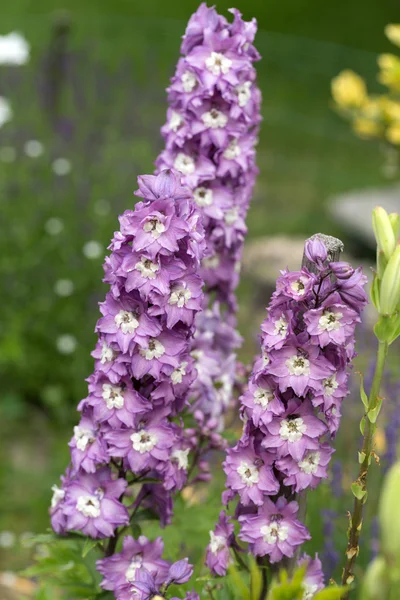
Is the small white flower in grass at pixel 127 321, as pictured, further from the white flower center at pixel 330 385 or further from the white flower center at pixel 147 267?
the white flower center at pixel 330 385

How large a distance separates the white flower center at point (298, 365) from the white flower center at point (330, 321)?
0.22 ft

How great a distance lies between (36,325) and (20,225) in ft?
1.86

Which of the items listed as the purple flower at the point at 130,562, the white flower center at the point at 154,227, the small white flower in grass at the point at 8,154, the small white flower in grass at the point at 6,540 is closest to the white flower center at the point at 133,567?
the purple flower at the point at 130,562

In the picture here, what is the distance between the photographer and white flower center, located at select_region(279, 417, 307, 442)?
1668mm

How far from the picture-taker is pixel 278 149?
9797 mm

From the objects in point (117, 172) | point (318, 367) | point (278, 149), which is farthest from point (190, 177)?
point (278, 149)

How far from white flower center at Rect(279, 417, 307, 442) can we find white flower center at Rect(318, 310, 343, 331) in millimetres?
184

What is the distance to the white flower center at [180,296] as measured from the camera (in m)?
1.71

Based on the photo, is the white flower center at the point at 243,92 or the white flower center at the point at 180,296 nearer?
the white flower center at the point at 180,296

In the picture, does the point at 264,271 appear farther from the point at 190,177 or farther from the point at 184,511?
the point at 190,177

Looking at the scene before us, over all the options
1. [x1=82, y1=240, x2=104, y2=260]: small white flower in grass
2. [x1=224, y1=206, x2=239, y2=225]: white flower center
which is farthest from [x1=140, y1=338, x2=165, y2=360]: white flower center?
[x1=82, y1=240, x2=104, y2=260]: small white flower in grass

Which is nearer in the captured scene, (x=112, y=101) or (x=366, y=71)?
(x=112, y=101)

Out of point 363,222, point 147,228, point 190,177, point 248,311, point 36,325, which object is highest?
point 363,222

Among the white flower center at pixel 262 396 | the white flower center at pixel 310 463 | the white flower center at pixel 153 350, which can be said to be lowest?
the white flower center at pixel 310 463
